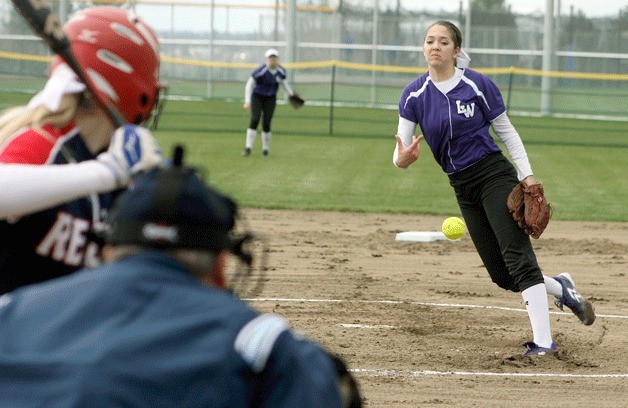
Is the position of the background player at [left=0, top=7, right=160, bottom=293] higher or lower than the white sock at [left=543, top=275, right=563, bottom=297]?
higher

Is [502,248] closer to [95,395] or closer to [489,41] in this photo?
[95,395]

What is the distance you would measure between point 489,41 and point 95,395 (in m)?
38.6

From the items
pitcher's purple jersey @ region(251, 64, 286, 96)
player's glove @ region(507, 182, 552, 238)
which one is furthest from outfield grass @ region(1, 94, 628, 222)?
player's glove @ region(507, 182, 552, 238)

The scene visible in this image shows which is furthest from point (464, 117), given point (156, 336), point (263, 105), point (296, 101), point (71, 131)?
point (263, 105)

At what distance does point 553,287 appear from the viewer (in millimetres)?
8062

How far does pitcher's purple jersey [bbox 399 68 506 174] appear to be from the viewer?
302 inches

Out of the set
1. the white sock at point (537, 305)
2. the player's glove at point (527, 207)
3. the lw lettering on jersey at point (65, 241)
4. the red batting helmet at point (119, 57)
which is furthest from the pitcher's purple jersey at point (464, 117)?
the lw lettering on jersey at point (65, 241)

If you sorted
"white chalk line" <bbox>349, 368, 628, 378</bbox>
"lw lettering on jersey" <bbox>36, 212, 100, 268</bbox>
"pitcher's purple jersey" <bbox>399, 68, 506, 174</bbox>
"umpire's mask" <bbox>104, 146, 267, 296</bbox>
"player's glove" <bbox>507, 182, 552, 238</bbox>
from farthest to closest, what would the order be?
"pitcher's purple jersey" <bbox>399, 68, 506, 174</bbox> → "player's glove" <bbox>507, 182, 552, 238</bbox> → "white chalk line" <bbox>349, 368, 628, 378</bbox> → "lw lettering on jersey" <bbox>36, 212, 100, 268</bbox> → "umpire's mask" <bbox>104, 146, 267, 296</bbox>

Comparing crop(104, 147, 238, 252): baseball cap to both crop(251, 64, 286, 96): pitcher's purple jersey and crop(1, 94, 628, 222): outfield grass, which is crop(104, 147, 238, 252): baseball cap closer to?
crop(1, 94, 628, 222): outfield grass

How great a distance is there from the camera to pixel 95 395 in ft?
5.99

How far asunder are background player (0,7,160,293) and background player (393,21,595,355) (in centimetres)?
434

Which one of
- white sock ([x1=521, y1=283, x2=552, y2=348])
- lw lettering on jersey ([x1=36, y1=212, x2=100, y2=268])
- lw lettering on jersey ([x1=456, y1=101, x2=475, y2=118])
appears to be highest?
lw lettering on jersey ([x1=456, y1=101, x2=475, y2=118])

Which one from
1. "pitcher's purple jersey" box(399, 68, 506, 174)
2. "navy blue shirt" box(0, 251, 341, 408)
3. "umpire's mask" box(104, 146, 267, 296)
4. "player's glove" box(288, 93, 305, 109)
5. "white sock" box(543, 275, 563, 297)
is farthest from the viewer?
"player's glove" box(288, 93, 305, 109)

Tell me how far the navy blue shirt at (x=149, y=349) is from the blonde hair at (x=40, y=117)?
119cm
